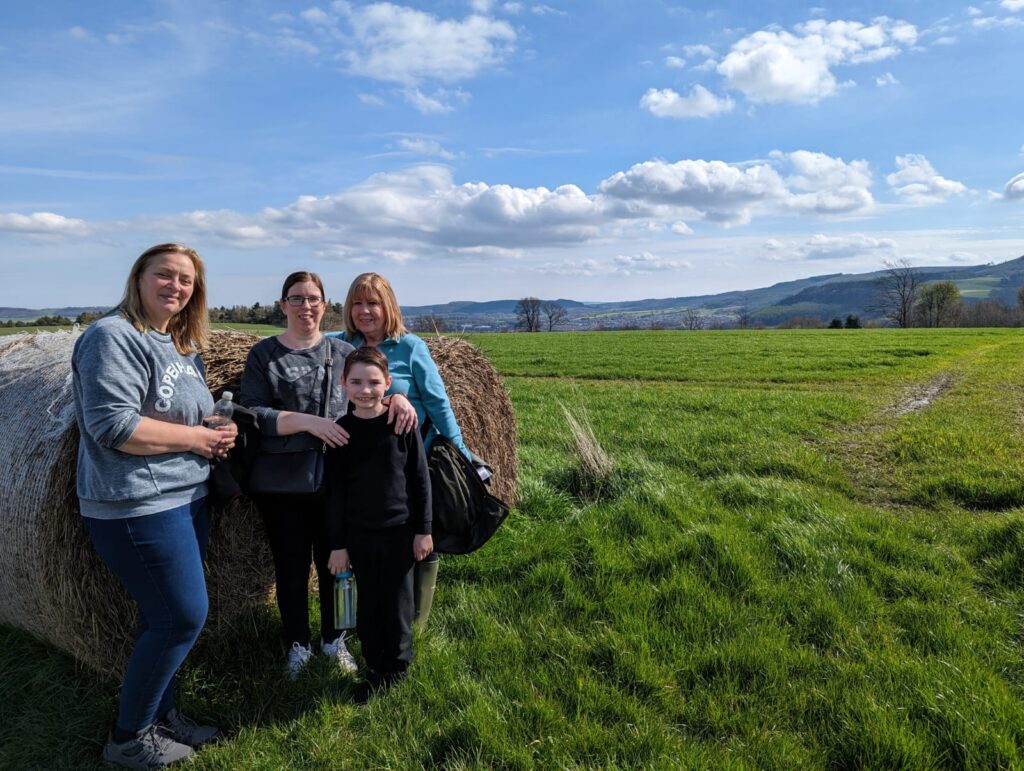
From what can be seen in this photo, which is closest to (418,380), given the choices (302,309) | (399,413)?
(399,413)

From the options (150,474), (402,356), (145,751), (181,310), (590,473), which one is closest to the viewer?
(150,474)

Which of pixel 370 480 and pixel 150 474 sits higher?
pixel 150 474

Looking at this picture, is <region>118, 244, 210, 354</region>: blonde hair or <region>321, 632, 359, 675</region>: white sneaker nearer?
<region>118, 244, 210, 354</region>: blonde hair

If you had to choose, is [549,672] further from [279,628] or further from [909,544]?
[909,544]

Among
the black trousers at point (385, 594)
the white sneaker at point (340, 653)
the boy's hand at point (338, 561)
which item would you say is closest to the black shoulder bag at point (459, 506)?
the black trousers at point (385, 594)

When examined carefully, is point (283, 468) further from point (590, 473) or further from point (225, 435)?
point (590, 473)

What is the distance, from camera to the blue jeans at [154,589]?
9.10 ft

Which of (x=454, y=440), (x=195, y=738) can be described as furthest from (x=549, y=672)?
(x=195, y=738)

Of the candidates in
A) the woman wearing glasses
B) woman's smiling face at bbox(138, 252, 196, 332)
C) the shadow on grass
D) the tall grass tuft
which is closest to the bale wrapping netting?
the shadow on grass

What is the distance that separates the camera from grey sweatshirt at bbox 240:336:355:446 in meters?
3.42

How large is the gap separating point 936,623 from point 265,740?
12.4 feet

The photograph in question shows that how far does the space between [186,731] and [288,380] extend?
69.8 inches

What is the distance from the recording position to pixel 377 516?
3385 mm

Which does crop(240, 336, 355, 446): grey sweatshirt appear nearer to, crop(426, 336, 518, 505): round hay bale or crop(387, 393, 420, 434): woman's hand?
crop(387, 393, 420, 434): woman's hand
